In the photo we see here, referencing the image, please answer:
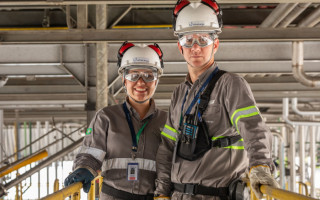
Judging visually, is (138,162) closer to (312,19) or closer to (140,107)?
(140,107)

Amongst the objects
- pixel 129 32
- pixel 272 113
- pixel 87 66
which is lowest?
pixel 272 113

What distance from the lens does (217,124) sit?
8.70 ft

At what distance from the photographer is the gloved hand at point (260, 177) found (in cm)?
222

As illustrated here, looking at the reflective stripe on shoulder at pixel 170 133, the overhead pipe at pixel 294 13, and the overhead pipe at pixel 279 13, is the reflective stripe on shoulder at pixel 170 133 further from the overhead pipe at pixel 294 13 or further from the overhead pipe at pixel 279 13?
the overhead pipe at pixel 294 13

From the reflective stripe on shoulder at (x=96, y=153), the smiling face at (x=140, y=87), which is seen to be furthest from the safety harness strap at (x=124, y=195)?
the smiling face at (x=140, y=87)

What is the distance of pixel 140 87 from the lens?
11.0 ft

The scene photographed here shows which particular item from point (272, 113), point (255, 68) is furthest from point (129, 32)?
point (272, 113)

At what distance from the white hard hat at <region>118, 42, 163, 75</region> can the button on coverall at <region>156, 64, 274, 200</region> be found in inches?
22.2

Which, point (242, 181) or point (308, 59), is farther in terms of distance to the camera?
point (308, 59)

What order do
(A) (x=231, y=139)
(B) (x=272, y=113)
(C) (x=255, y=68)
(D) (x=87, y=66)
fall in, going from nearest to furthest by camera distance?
(A) (x=231, y=139) < (D) (x=87, y=66) < (C) (x=255, y=68) < (B) (x=272, y=113)

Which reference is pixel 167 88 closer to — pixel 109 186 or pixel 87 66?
pixel 87 66

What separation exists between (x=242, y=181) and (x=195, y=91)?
2.06 ft

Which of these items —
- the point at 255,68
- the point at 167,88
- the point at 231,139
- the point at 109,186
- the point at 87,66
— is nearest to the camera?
the point at 231,139

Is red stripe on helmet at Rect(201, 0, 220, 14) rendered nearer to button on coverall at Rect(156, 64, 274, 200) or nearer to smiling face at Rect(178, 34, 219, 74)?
smiling face at Rect(178, 34, 219, 74)
